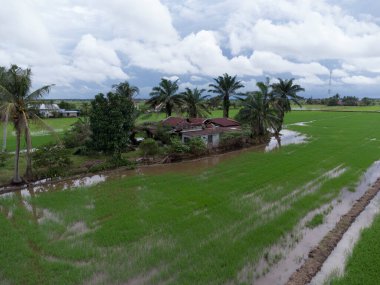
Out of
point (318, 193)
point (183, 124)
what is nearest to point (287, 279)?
point (318, 193)

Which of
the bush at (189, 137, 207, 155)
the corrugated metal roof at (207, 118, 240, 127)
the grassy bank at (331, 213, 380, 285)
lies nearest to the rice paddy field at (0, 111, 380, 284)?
the grassy bank at (331, 213, 380, 285)

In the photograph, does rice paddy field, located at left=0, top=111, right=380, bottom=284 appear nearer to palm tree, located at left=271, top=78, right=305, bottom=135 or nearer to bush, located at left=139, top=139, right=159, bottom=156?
bush, located at left=139, top=139, right=159, bottom=156

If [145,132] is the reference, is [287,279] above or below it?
below

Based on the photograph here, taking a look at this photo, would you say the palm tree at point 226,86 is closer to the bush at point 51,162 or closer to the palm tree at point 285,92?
the palm tree at point 285,92

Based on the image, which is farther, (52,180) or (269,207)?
(52,180)

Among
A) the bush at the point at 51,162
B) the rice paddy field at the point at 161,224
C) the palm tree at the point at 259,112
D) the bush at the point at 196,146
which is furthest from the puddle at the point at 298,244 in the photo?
the palm tree at the point at 259,112

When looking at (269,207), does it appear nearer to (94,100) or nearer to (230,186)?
(230,186)

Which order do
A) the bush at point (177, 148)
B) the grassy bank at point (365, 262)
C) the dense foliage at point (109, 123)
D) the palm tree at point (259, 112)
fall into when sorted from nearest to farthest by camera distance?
the grassy bank at point (365, 262)
the dense foliage at point (109, 123)
the bush at point (177, 148)
the palm tree at point (259, 112)

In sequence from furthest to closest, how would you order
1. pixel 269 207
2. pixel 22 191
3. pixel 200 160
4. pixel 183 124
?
pixel 183 124
pixel 200 160
pixel 22 191
pixel 269 207
